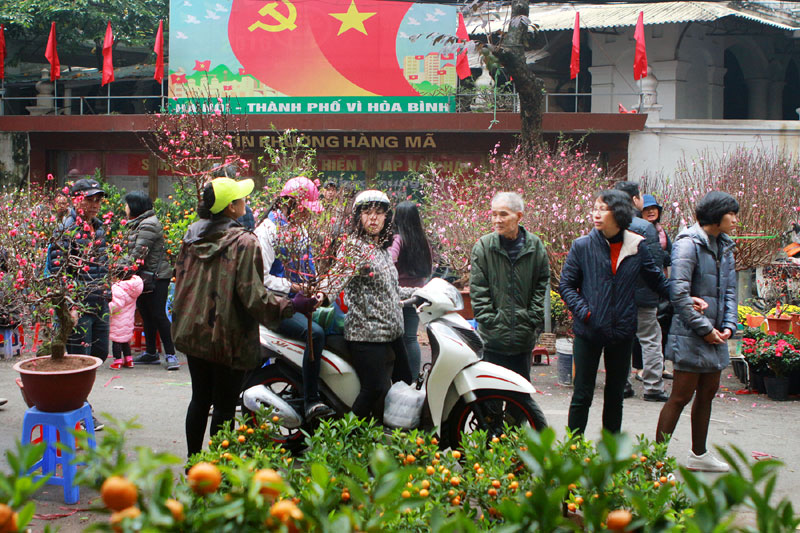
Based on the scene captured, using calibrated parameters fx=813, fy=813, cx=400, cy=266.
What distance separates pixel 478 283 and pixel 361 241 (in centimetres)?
89

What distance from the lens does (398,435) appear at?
3803mm

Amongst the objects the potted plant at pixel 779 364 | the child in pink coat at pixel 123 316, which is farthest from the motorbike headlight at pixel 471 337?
the child in pink coat at pixel 123 316

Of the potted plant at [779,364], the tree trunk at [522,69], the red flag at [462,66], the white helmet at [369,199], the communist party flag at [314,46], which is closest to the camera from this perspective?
the white helmet at [369,199]

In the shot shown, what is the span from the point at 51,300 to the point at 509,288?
288 centimetres

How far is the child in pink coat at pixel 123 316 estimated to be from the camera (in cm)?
802

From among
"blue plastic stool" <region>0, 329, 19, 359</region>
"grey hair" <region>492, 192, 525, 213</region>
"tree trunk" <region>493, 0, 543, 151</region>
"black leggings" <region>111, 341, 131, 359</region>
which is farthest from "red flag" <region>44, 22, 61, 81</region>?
"grey hair" <region>492, 192, 525, 213</region>

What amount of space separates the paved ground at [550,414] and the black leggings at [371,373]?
1.46 meters

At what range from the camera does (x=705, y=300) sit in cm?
502

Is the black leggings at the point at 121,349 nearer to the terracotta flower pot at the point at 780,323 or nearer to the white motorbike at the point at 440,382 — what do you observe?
the white motorbike at the point at 440,382

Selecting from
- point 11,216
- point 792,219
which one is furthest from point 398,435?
point 792,219

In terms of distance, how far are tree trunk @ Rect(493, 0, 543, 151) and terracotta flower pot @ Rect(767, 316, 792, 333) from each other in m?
5.70

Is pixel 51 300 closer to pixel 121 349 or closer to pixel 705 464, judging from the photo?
pixel 121 349

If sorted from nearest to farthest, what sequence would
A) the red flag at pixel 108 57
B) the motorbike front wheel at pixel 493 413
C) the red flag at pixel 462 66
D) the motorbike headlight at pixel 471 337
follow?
the motorbike front wheel at pixel 493 413 → the motorbike headlight at pixel 471 337 → the red flag at pixel 462 66 → the red flag at pixel 108 57

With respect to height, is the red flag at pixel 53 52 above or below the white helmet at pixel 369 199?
above
